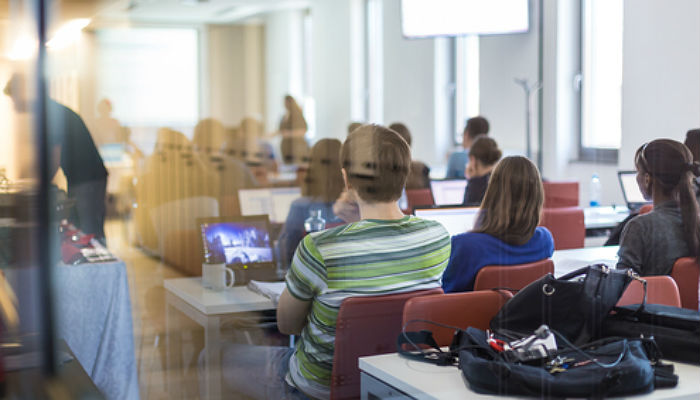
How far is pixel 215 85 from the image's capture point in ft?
4.48

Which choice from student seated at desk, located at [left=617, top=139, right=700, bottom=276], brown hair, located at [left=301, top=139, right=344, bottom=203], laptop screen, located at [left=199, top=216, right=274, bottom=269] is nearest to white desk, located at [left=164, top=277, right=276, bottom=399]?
laptop screen, located at [left=199, top=216, right=274, bottom=269]

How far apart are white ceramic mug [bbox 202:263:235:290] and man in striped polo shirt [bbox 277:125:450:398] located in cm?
19

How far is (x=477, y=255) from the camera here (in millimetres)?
2295

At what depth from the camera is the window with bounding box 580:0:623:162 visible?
96.8 inches

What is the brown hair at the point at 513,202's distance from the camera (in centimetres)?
237

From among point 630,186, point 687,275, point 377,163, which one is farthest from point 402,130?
point 687,275

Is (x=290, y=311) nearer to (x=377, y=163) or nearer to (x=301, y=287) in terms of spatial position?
(x=301, y=287)

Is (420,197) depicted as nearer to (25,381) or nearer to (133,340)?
(133,340)

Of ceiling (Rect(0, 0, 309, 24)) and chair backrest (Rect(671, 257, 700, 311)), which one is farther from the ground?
ceiling (Rect(0, 0, 309, 24))

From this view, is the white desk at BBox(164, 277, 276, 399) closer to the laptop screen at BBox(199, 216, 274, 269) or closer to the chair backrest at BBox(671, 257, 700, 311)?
the laptop screen at BBox(199, 216, 274, 269)

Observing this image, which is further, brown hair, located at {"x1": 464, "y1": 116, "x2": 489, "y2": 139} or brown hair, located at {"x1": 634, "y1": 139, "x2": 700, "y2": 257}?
brown hair, located at {"x1": 464, "y1": 116, "x2": 489, "y2": 139}

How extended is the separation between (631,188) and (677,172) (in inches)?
6.1

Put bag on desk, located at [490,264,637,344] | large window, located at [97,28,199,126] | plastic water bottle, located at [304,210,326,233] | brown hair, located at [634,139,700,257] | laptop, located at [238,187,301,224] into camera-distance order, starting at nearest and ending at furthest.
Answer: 1. large window, located at [97,28,199,126]
2. laptop, located at [238,187,301,224]
3. bag on desk, located at [490,264,637,344]
4. plastic water bottle, located at [304,210,326,233]
5. brown hair, located at [634,139,700,257]

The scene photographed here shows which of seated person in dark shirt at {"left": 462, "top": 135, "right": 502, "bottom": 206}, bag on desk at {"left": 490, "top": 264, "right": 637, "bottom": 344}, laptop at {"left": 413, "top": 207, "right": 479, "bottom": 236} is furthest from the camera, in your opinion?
seated person in dark shirt at {"left": 462, "top": 135, "right": 502, "bottom": 206}
